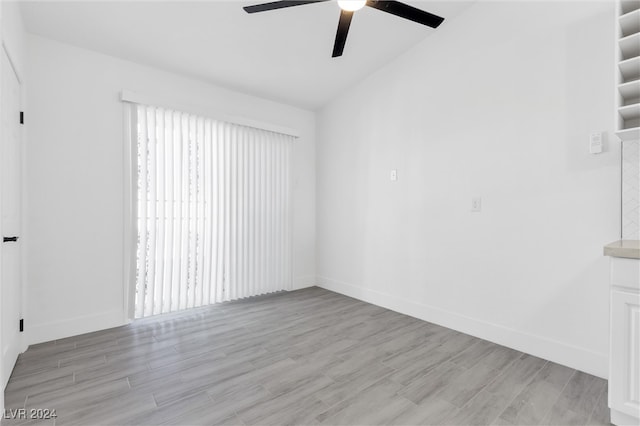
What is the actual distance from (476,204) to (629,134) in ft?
3.60

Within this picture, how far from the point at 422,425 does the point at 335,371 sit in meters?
0.69

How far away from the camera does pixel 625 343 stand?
1.55 metres

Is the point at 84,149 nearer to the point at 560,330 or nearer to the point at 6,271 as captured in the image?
the point at 6,271

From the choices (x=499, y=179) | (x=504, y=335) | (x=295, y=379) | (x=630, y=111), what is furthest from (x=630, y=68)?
(x=295, y=379)

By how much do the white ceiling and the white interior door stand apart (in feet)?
2.27

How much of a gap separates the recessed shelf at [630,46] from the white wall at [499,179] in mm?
104

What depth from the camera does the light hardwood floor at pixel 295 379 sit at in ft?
5.53

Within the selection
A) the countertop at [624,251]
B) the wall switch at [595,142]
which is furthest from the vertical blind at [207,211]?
Result: the countertop at [624,251]

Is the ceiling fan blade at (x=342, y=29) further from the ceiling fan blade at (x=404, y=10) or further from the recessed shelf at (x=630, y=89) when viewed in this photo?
the recessed shelf at (x=630, y=89)

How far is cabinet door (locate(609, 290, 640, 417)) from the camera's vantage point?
1524 mm

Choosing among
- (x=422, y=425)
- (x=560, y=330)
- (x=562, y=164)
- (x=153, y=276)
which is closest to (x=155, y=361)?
(x=153, y=276)

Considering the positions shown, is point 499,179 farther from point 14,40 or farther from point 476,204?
point 14,40

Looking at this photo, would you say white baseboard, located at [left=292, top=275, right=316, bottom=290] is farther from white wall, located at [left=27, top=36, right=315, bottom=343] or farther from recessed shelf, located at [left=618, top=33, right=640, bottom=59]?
recessed shelf, located at [left=618, top=33, right=640, bottom=59]

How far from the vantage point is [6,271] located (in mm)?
2008
